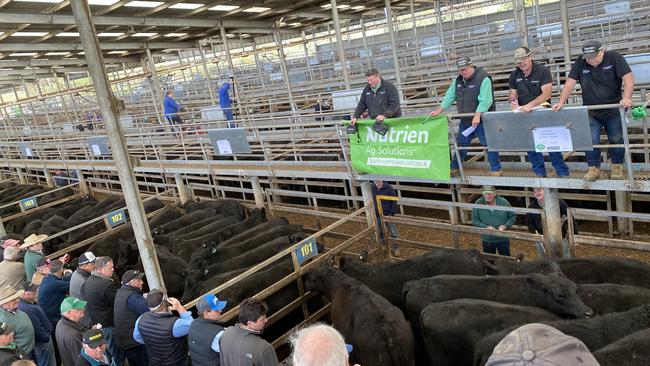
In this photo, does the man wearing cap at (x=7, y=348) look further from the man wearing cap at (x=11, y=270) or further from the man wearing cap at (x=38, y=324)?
the man wearing cap at (x=11, y=270)

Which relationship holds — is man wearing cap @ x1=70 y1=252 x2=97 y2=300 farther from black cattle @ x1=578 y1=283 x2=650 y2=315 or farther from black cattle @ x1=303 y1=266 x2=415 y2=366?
black cattle @ x1=578 y1=283 x2=650 y2=315

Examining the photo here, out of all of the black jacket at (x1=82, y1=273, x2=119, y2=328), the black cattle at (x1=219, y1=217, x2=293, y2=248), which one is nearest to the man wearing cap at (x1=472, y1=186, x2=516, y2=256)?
the black cattle at (x1=219, y1=217, x2=293, y2=248)

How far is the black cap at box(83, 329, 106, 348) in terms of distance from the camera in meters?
4.71

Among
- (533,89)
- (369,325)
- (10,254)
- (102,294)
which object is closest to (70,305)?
(102,294)

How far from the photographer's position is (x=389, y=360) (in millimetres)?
5094

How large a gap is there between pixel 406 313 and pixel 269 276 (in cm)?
201

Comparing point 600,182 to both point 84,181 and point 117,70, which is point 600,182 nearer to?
point 84,181

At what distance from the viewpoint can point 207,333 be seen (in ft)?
15.4

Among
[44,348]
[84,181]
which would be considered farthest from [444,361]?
[84,181]

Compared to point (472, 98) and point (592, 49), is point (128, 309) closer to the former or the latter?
point (472, 98)

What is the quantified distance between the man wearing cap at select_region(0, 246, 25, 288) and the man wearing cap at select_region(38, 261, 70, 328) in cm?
96

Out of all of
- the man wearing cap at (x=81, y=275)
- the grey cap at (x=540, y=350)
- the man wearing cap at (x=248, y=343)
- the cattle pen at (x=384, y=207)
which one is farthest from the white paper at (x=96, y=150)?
the grey cap at (x=540, y=350)

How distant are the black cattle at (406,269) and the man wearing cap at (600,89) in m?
1.77

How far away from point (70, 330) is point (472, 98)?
5.87m
